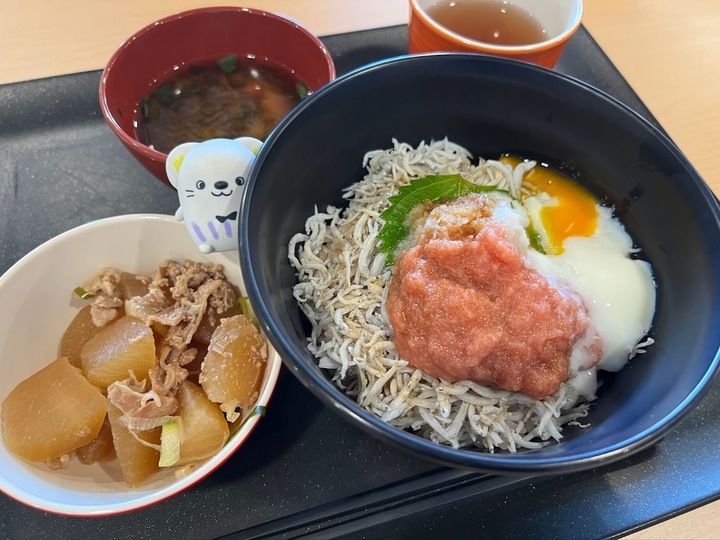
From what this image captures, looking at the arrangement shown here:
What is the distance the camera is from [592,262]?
1.17 metres

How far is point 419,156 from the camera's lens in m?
1.33

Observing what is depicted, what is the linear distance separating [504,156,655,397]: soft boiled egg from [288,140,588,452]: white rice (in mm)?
69

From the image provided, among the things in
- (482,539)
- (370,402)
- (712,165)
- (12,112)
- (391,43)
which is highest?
(712,165)

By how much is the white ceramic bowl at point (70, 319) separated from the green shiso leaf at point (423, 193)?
0.39 meters

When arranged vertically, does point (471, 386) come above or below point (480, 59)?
below

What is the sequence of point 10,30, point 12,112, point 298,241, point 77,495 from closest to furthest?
point 77,495 < point 298,241 < point 12,112 < point 10,30

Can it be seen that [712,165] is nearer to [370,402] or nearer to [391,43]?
[391,43]

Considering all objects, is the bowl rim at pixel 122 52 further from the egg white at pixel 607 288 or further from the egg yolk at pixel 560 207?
the egg white at pixel 607 288

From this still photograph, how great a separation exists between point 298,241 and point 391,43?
1018mm


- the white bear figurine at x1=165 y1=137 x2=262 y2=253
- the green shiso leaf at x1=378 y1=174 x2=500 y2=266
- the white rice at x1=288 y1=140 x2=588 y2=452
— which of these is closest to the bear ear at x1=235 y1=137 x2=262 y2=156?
the white bear figurine at x1=165 y1=137 x2=262 y2=253

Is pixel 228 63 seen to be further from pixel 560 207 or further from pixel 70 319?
pixel 560 207

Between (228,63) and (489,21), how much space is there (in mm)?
800

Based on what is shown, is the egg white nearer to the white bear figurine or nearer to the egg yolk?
the egg yolk

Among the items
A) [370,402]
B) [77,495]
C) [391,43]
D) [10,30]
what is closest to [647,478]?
[370,402]
